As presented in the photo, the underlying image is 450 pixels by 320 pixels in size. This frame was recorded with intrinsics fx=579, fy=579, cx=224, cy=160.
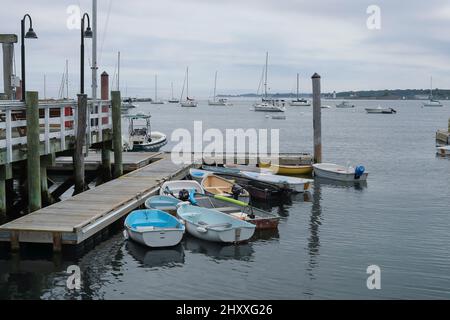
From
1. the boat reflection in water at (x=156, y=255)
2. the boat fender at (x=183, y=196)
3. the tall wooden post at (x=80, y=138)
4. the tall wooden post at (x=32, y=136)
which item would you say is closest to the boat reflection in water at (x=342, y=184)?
the boat fender at (x=183, y=196)

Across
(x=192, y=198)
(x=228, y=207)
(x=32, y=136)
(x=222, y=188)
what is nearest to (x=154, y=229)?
(x=192, y=198)

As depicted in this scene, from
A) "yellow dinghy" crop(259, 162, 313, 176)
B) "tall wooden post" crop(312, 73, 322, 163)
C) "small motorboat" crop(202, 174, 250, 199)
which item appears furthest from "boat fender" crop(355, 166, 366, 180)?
"small motorboat" crop(202, 174, 250, 199)

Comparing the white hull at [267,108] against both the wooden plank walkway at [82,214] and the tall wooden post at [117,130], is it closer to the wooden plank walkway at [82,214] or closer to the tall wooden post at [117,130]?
the tall wooden post at [117,130]

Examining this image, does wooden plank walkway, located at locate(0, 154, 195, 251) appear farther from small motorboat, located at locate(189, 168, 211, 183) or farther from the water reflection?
small motorboat, located at locate(189, 168, 211, 183)

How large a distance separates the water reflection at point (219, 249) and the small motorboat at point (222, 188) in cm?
452

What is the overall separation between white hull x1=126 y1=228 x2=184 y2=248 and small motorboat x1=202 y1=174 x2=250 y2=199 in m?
5.60

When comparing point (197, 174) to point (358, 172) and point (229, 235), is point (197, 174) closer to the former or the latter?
point (358, 172)

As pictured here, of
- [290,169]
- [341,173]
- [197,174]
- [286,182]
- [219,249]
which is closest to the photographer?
[219,249]

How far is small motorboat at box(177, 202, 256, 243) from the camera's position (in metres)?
17.0

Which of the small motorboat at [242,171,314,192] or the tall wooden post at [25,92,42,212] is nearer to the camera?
the tall wooden post at [25,92,42,212]

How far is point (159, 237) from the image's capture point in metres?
16.3

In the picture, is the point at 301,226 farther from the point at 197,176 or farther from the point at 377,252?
the point at 197,176

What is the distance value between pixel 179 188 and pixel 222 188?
7.49 ft
